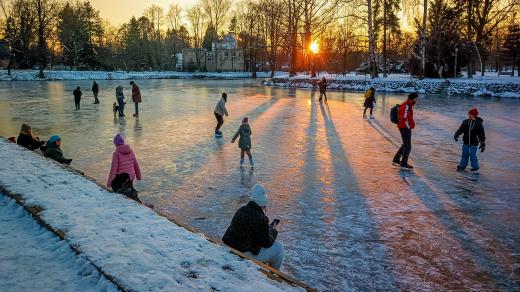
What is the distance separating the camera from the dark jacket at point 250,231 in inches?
155

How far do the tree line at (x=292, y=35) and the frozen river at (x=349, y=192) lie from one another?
954 inches

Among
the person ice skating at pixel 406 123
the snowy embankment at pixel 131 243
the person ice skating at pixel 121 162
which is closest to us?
the snowy embankment at pixel 131 243

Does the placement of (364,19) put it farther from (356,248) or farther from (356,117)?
(356,248)

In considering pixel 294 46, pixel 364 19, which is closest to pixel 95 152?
pixel 364 19

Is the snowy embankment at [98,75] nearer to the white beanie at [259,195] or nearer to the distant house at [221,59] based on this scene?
the distant house at [221,59]

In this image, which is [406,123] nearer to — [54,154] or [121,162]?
[121,162]

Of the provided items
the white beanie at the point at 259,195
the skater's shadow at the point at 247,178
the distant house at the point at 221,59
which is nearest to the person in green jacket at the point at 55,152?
the skater's shadow at the point at 247,178

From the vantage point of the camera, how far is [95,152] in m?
10.5

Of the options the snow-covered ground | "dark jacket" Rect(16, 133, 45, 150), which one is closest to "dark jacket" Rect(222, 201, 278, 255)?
the snow-covered ground

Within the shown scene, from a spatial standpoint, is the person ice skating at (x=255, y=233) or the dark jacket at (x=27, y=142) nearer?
the person ice skating at (x=255, y=233)

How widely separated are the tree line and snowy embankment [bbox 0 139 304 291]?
107 ft

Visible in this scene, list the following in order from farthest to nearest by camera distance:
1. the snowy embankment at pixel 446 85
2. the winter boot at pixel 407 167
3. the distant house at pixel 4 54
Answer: the distant house at pixel 4 54
the snowy embankment at pixel 446 85
the winter boot at pixel 407 167

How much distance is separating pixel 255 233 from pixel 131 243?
1254mm

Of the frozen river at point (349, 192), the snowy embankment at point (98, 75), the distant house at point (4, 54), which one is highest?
the distant house at point (4, 54)
